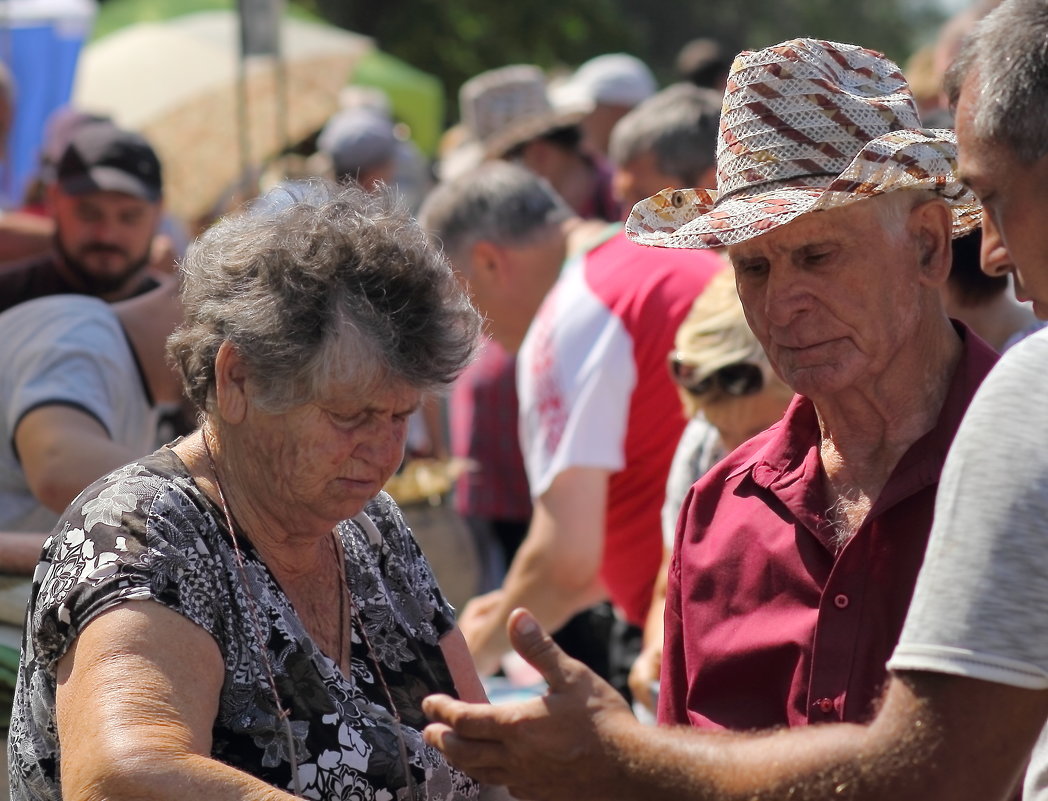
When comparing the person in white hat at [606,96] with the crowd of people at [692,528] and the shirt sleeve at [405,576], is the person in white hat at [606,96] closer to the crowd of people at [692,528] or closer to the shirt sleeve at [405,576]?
the crowd of people at [692,528]

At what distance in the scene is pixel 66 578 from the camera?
2211 millimetres

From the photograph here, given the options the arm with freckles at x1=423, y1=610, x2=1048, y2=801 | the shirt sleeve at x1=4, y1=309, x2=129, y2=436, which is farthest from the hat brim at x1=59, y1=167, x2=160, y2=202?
the arm with freckles at x1=423, y1=610, x2=1048, y2=801

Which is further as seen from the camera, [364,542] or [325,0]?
[325,0]

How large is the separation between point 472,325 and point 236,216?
1.50 feet

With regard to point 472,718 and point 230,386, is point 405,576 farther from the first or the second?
point 472,718

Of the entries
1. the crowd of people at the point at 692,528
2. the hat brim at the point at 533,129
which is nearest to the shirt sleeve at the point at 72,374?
the crowd of people at the point at 692,528

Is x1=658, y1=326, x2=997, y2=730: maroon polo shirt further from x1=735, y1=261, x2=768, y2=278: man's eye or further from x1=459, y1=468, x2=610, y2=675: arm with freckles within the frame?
x1=459, y1=468, x2=610, y2=675: arm with freckles

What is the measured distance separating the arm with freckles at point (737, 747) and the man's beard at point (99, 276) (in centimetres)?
290

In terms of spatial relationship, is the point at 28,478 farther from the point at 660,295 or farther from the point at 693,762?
the point at 693,762

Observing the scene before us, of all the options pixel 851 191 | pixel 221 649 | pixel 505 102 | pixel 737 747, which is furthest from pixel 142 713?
pixel 505 102

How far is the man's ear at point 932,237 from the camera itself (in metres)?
2.37

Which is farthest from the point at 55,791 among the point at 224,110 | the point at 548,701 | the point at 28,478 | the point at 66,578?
the point at 224,110

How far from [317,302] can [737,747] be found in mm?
1018

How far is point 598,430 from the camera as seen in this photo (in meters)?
4.08
